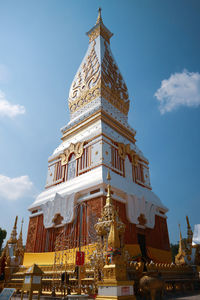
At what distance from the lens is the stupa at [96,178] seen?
12102 millimetres

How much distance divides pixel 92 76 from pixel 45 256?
48.2ft

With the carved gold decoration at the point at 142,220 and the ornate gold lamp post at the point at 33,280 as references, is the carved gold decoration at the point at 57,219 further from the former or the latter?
the ornate gold lamp post at the point at 33,280

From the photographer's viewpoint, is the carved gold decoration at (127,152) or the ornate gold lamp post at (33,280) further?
the carved gold decoration at (127,152)

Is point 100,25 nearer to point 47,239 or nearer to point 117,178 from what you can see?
point 117,178

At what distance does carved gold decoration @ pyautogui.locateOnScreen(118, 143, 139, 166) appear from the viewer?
16.0 metres

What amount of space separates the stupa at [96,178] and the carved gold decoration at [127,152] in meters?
0.07

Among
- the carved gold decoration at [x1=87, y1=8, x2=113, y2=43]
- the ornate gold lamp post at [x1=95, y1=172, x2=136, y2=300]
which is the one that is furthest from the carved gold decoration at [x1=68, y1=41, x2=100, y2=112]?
the ornate gold lamp post at [x1=95, y1=172, x2=136, y2=300]

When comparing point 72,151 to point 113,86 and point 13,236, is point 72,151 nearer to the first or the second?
point 13,236

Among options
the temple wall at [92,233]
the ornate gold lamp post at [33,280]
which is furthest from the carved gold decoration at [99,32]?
the ornate gold lamp post at [33,280]

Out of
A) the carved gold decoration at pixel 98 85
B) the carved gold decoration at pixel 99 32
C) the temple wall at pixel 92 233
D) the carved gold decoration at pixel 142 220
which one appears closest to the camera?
the temple wall at pixel 92 233

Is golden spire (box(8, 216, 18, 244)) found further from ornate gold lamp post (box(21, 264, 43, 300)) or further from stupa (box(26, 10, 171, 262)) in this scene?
ornate gold lamp post (box(21, 264, 43, 300))

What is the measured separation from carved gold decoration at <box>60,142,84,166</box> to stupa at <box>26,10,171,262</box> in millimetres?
21

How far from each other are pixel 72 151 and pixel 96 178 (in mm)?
4620

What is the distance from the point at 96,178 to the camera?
12375 millimetres
